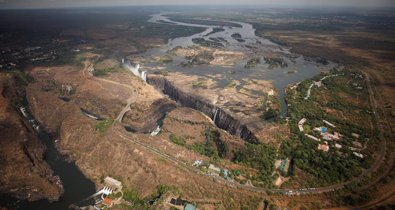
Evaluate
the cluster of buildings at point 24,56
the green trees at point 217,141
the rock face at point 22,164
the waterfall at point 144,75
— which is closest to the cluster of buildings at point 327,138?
the green trees at point 217,141

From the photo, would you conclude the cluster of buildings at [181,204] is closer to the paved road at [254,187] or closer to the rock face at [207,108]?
the paved road at [254,187]

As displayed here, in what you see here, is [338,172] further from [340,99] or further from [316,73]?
[316,73]

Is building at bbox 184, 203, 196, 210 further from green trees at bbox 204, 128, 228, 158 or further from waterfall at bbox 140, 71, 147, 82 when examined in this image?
waterfall at bbox 140, 71, 147, 82

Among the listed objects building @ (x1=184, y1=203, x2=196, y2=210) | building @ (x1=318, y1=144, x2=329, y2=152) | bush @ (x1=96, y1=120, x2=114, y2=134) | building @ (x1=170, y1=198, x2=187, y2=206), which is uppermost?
building @ (x1=318, y1=144, x2=329, y2=152)

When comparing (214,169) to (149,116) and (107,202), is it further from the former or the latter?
(149,116)

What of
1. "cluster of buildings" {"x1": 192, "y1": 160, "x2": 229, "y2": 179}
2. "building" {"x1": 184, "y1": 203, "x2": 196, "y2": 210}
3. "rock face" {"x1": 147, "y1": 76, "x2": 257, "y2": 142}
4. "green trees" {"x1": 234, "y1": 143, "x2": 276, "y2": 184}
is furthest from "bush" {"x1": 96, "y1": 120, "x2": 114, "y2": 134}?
"green trees" {"x1": 234, "y1": 143, "x2": 276, "y2": 184}

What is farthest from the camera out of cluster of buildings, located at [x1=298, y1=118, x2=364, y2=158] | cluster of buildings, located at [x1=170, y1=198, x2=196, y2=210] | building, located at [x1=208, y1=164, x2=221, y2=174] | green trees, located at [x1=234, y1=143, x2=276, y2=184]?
cluster of buildings, located at [x1=298, y1=118, x2=364, y2=158]

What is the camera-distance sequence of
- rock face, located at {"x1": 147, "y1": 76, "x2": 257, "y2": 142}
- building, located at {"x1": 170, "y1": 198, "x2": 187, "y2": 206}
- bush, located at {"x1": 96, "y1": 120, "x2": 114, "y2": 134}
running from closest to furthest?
building, located at {"x1": 170, "y1": 198, "x2": 187, "y2": 206} → rock face, located at {"x1": 147, "y1": 76, "x2": 257, "y2": 142} → bush, located at {"x1": 96, "y1": 120, "x2": 114, "y2": 134}
